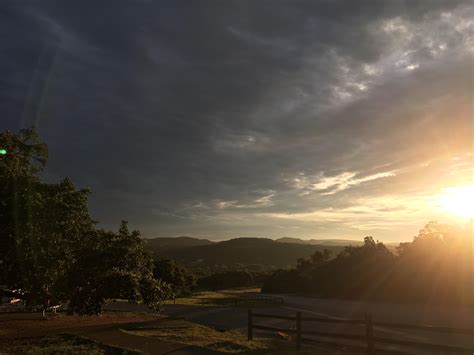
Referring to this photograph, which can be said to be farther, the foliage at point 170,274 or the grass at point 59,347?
the foliage at point 170,274

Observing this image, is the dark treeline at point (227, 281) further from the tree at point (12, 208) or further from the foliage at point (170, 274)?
the tree at point (12, 208)

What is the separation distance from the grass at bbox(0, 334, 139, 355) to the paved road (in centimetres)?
1531

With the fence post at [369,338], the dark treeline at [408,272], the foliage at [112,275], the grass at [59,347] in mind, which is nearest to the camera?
the fence post at [369,338]

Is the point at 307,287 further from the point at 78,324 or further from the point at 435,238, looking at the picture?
the point at 78,324

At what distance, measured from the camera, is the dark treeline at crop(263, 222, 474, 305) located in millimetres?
46938

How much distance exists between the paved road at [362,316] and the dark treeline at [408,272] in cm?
287

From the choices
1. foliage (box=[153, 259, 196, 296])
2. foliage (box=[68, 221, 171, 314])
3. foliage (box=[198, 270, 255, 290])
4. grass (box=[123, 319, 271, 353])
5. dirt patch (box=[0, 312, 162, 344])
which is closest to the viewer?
foliage (box=[68, 221, 171, 314])

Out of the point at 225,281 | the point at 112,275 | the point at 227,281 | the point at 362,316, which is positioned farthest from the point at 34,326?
the point at 227,281

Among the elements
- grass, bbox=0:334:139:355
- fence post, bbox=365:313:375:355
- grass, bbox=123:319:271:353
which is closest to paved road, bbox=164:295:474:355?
grass, bbox=123:319:271:353

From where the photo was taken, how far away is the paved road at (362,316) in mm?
30266

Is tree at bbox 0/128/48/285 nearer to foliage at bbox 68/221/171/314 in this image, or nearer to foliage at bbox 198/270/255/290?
foliage at bbox 68/221/171/314

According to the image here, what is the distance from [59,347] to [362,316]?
1426 inches

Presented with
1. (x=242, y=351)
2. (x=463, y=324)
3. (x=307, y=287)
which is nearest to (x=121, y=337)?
(x=242, y=351)

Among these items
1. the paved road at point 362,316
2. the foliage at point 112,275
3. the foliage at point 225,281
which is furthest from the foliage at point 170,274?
the foliage at point 112,275
